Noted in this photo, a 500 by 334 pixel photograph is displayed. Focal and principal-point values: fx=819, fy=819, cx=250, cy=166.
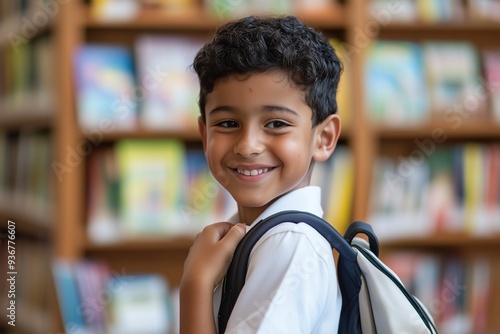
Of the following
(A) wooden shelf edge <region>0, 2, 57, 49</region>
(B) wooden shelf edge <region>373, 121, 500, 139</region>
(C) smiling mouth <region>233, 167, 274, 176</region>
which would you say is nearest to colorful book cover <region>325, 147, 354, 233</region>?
(B) wooden shelf edge <region>373, 121, 500, 139</region>

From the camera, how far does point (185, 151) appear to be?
3.16 metres

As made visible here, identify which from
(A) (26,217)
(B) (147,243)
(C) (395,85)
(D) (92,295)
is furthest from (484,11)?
(A) (26,217)

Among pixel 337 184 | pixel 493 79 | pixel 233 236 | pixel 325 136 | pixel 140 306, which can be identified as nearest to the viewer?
pixel 233 236

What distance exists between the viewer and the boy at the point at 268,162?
0.97m

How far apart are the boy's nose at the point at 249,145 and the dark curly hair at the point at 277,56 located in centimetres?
8

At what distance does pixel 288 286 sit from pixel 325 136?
1.02ft

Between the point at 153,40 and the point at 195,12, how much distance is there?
20 cm

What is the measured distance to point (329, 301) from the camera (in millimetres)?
1017

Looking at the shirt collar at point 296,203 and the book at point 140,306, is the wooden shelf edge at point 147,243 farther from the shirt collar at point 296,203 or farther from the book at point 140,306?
the shirt collar at point 296,203

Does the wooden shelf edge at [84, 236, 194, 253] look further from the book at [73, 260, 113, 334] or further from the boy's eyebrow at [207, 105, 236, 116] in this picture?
the boy's eyebrow at [207, 105, 236, 116]

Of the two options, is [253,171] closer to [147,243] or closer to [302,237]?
[302,237]

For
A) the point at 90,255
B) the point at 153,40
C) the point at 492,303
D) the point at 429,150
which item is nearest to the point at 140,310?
the point at 90,255

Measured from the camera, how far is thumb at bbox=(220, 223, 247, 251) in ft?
3.46

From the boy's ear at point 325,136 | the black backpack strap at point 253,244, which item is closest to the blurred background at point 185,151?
the boy's ear at point 325,136
